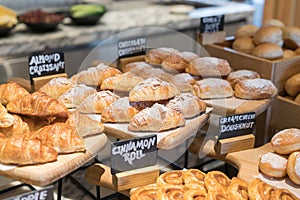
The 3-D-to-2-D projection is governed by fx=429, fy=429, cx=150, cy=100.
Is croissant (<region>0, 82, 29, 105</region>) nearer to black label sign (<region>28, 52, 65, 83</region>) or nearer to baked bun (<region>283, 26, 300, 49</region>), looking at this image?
black label sign (<region>28, 52, 65, 83</region>)

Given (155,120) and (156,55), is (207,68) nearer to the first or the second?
(156,55)

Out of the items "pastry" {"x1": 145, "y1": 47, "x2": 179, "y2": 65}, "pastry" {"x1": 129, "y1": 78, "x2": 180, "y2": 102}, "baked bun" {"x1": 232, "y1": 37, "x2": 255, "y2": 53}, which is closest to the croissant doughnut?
"pastry" {"x1": 129, "y1": 78, "x2": 180, "y2": 102}

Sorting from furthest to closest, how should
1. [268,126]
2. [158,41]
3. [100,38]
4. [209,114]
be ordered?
[100,38] < [158,41] < [268,126] < [209,114]

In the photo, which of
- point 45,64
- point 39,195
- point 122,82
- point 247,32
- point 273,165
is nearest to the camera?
point 39,195

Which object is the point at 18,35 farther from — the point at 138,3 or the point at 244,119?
the point at 244,119

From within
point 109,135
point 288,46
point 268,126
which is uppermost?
point 288,46

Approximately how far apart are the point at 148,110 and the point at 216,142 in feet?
0.80

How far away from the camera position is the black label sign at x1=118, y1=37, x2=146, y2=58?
5.67 ft

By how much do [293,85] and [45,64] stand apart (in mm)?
953

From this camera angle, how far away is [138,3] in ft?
10.3

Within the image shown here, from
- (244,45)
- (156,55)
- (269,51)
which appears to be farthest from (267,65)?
(156,55)

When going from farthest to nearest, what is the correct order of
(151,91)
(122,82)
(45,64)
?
(45,64) → (122,82) → (151,91)

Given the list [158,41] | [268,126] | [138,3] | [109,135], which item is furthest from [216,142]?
[138,3]

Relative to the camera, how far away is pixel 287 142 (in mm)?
1214
